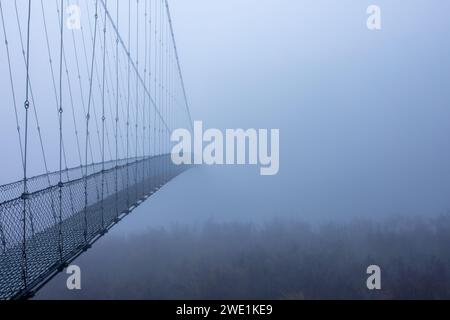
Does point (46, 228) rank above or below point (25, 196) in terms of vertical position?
below

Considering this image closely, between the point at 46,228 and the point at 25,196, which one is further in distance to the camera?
the point at 46,228

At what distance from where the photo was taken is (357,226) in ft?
173

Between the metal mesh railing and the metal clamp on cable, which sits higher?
the metal clamp on cable

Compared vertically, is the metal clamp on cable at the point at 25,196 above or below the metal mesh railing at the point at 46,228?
above

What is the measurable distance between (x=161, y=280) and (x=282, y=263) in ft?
28.0

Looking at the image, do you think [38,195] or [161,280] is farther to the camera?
[161,280]
